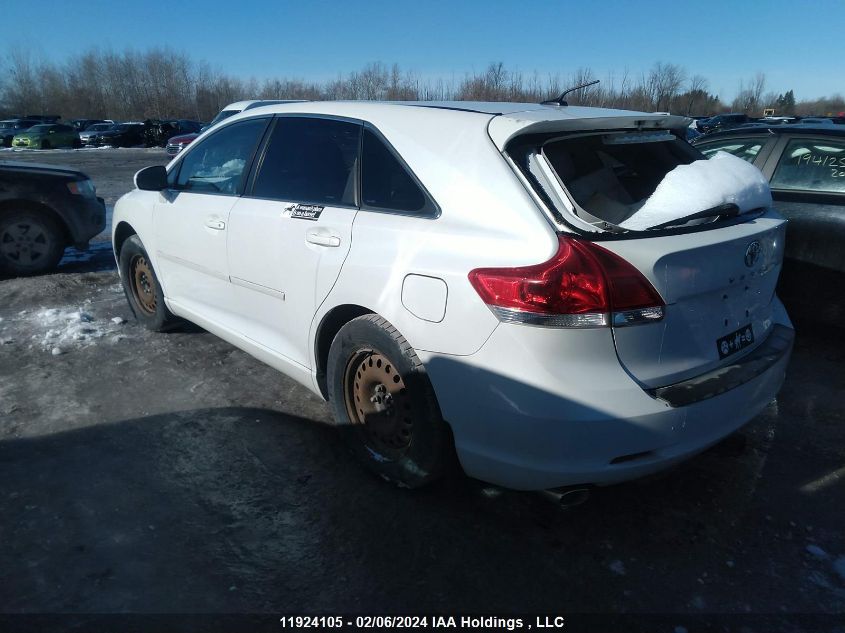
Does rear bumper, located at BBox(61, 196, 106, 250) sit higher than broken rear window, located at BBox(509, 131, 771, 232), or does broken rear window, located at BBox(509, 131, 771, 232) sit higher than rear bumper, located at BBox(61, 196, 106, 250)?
broken rear window, located at BBox(509, 131, 771, 232)

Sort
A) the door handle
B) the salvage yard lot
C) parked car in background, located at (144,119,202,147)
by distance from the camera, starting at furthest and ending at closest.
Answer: parked car in background, located at (144,119,202,147), the door handle, the salvage yard lot

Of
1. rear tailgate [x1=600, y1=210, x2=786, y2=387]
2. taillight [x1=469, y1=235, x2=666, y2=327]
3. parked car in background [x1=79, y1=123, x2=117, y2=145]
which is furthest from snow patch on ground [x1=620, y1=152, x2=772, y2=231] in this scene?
parked car in background [x1=79, y1=123, x2=117, y2=145]

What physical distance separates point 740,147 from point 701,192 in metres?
3.20

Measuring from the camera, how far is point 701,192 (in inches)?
104

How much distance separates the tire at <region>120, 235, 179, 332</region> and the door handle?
2.15 m

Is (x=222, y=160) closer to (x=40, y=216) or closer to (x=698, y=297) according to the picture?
(x=698, y=297)

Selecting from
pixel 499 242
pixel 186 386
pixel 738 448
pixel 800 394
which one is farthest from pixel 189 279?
pixel 800 394

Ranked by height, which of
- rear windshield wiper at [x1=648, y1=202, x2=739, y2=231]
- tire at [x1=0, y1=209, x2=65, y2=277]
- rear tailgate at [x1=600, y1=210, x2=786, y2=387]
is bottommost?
tire at [x1=0, y1=209, x2=65, y2=277]

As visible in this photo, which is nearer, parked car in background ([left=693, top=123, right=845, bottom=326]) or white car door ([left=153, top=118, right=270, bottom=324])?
white car door ([left=153, top=118, right=270, bottom=324])

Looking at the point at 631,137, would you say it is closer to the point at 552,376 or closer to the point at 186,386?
the point at 552,376

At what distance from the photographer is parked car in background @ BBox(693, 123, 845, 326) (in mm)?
4480

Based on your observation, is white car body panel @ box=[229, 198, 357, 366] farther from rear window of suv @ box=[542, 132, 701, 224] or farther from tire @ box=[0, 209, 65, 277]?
tire @ box=[0, 209, 65, 277]

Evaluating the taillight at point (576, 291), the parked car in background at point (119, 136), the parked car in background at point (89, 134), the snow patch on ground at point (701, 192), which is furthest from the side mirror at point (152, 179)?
the parked car in background at point (89, 134)

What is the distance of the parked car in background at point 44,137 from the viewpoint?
33.2 metres
